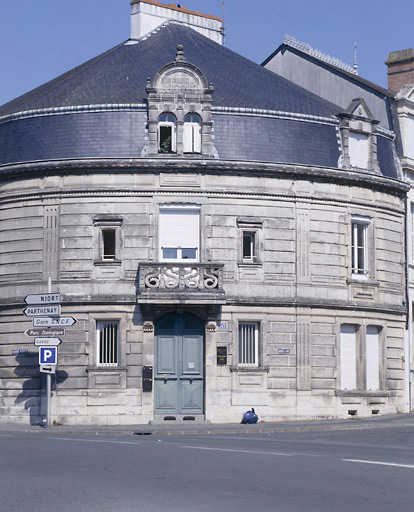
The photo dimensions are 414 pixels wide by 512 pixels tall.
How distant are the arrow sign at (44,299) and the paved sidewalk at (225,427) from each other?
384cm

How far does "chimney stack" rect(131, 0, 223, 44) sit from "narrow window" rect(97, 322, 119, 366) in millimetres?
12748

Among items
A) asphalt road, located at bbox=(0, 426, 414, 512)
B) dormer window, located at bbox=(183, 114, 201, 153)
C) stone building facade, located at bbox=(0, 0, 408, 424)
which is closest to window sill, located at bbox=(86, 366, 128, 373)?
stone building facade, located at bbox=(0, 0, 408, 424)

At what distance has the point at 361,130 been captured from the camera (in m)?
38.7

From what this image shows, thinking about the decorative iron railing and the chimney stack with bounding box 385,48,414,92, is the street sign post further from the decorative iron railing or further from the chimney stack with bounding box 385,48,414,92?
the chimney stack with bounding box 385,48,414,92

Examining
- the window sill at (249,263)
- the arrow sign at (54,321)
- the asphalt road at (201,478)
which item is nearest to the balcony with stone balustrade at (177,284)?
the window sill at (249,263)

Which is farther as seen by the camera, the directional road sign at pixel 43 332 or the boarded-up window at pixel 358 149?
the boarded-up window at pixel 358 149

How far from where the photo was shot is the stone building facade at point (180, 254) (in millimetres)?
35250

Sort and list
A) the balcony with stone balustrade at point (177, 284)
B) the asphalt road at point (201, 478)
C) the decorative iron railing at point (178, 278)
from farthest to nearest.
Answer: the decorative iron railing at point (178, 278) < the balcony with stone balustrade at point (177, 284) < the asphalt road at point (201, 478)

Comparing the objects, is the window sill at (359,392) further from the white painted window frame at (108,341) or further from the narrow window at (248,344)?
the white painted window frame at (108,341)

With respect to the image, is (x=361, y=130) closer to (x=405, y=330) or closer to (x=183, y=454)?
(x=405, y=330)

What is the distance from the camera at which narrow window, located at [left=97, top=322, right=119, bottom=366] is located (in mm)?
35531

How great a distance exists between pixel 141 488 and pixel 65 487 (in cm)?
93

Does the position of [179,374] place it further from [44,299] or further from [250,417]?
[44,299]

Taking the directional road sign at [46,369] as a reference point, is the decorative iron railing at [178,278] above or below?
above
